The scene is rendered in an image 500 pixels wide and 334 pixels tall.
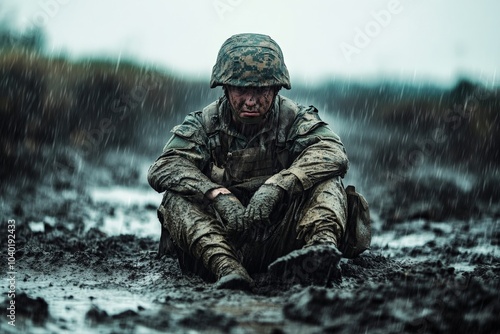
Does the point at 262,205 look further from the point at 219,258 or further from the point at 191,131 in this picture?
the point at 191,131

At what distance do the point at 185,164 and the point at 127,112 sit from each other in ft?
37.7

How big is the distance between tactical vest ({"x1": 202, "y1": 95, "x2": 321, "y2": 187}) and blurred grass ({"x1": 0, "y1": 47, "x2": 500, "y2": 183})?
5625 millimetres

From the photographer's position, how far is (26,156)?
12.3 metres

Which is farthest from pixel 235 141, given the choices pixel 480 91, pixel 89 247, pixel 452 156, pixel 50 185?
pixel 480 91

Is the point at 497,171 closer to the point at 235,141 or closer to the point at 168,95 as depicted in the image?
the point at 235,141

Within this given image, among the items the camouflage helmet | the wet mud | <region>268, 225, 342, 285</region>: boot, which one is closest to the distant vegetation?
the wet mud

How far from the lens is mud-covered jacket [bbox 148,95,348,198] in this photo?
5.93 m

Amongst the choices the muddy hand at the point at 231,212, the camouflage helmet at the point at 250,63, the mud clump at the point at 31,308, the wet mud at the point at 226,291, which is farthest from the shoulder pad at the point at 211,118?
the mud clump at the point at 31,308

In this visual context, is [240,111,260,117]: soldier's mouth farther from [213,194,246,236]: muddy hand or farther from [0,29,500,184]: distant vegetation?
[0,29,500,184]: distant vegetation

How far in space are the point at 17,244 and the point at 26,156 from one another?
4.81m

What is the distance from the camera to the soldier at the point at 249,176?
5598 millimetres

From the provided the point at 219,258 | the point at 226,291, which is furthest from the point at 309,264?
the point at 219,258

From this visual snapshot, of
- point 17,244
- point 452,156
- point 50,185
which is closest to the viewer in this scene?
point 17,244

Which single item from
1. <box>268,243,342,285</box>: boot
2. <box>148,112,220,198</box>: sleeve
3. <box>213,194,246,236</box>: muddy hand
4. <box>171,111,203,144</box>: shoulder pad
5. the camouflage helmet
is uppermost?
the camouflage helmet
